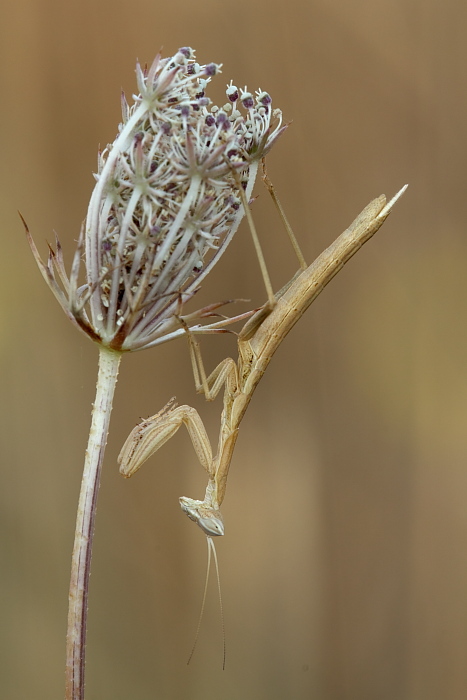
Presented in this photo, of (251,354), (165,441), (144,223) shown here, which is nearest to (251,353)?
(251,354)

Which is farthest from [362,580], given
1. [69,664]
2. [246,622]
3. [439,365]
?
[69,664]

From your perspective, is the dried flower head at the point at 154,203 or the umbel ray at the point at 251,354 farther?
the umbel ray at the point at 251,354

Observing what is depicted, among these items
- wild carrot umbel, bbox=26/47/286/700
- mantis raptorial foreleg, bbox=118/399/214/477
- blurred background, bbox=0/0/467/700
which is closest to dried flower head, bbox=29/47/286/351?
wild carrot umbel, bbox=26/47/286/700

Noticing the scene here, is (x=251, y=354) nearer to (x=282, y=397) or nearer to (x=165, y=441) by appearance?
(x=165, y=441)

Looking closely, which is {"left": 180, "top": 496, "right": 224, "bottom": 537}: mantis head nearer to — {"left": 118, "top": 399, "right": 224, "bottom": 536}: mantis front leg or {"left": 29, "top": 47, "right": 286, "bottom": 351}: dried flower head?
{"left": 118, "top": 399, "right": 224, "bottom": 536}: mantis front leg

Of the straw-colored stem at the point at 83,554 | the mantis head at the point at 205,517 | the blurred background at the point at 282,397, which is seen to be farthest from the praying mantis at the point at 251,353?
the blurred background at the point at 282,397

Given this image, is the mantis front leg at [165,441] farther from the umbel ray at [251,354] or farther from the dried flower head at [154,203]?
the dried flower head at [154,203]
